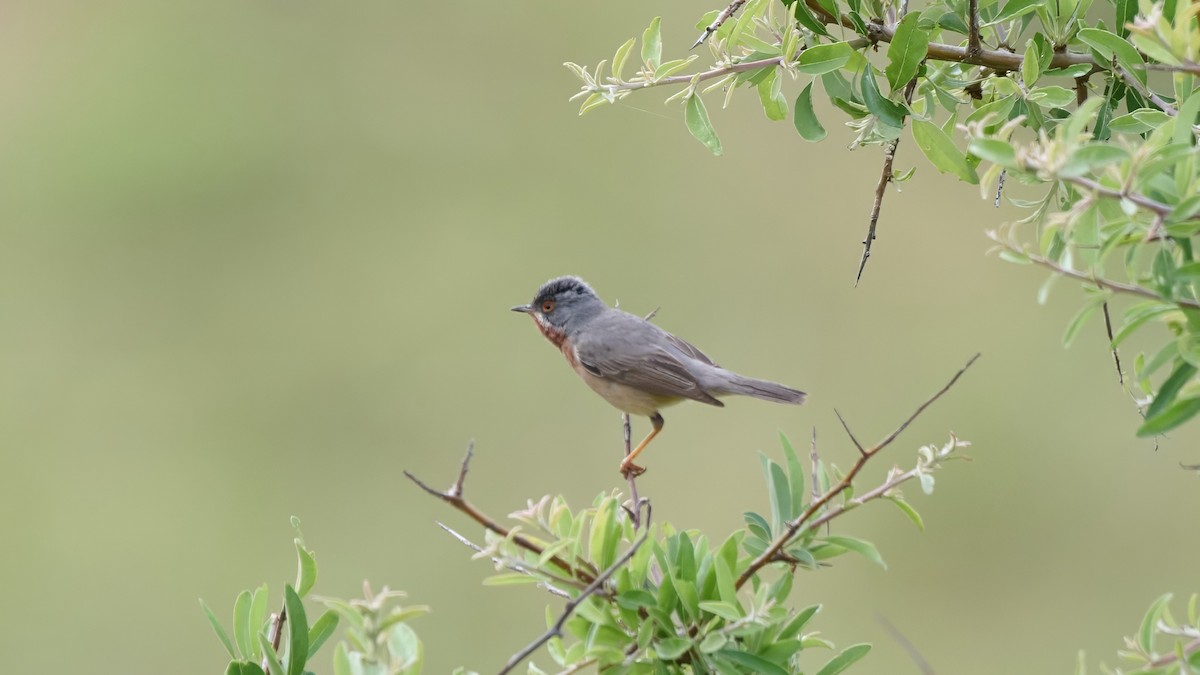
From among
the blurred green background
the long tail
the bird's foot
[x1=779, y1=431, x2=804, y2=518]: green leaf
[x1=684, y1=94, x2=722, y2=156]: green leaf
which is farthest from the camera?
the blurred green background

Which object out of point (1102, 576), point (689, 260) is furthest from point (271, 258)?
point (1102, 576)

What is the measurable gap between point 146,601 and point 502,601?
105 inches

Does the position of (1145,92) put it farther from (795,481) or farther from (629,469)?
(629,469)

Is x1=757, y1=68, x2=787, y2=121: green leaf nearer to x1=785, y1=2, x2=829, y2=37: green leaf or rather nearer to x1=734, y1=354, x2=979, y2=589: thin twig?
x1=785, y1=2, x2=829, y2=37: green leaf

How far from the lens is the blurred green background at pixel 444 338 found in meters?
8.29

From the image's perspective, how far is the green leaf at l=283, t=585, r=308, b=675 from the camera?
6.53 ft

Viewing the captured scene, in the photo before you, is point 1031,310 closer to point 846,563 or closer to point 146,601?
point 846,563

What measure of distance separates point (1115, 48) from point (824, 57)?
56 centimetres

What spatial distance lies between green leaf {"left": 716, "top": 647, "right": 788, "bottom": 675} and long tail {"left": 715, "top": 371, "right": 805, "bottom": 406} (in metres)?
1.95

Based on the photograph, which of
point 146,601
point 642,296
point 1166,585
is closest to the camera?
point 1166,585

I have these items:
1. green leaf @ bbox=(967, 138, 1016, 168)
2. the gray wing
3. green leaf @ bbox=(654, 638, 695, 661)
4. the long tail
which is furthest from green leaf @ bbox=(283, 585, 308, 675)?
the gray wing

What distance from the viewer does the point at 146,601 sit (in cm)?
848

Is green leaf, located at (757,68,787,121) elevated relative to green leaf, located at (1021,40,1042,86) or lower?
lower

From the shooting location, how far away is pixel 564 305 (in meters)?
4.56
